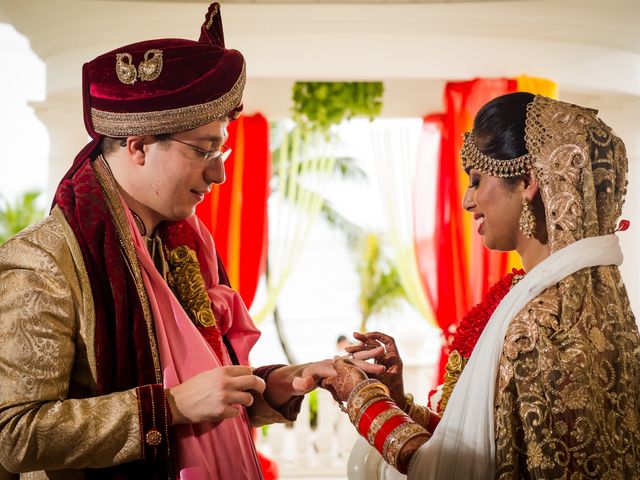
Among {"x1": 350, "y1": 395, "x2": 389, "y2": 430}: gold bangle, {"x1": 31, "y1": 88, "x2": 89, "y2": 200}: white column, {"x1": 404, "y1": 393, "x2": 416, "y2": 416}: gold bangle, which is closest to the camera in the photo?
{"x1": 350, "y1": 395, "x2": 389, "y2": 430}: gold bangle

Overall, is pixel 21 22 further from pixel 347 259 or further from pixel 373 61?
pixel 347 259

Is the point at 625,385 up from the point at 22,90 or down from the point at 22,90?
down

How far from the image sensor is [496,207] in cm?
192

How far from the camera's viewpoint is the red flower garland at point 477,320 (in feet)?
7.42

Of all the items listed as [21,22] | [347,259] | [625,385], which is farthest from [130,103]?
[347,259]

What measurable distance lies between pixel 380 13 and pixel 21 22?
8.88 ft

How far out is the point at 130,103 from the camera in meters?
1.83

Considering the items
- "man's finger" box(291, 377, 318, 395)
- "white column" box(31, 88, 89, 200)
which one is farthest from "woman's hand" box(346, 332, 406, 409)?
"white column" box(31, 88, 89, 200)

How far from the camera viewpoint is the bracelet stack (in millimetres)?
1827

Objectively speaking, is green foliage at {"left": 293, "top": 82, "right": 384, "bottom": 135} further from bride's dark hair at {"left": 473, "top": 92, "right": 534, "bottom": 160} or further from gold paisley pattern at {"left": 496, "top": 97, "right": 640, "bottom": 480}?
gold paisley pattern at {"left": 496, "top": 97, "right": 640, "bottom": 480}

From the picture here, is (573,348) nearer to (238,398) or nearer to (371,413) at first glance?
(371,413)

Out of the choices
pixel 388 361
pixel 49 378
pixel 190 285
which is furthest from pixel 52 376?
pixel 388 361

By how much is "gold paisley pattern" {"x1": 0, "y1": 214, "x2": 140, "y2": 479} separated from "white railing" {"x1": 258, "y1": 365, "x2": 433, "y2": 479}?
4.81 metres

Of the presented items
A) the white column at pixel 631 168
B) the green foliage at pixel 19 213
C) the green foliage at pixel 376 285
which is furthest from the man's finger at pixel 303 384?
the green foliage at pixel 19 213
